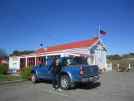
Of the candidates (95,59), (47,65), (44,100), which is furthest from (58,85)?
(95,59)

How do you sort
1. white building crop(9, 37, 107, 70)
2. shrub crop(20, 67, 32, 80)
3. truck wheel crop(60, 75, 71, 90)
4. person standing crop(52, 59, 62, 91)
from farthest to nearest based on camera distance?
white building crop(9, 37, 107, 70)
shrub crop(20, 67, 32, 80)
person standing crop(52, 59, 62, 91)
truck wheel crop(60, 75, 71, 90)

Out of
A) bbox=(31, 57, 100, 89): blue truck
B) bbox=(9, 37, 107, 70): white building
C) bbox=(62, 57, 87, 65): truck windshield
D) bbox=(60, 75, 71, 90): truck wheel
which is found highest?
bbox=(9, 37, 107, 70): white building

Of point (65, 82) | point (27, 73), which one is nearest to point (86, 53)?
point (27, 73)

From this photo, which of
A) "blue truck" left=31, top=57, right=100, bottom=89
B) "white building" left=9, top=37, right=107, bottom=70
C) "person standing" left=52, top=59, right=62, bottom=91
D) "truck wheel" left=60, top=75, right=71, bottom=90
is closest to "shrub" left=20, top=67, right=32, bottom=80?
"blue truck" left=31, top=57, right=100, bottom=89

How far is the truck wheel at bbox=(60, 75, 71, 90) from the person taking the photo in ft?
45.2

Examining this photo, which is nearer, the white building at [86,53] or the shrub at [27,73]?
the shrub at [27,73]

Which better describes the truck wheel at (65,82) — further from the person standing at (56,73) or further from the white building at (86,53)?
the white building at (86,53)

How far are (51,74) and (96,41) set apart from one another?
1978 centimetres

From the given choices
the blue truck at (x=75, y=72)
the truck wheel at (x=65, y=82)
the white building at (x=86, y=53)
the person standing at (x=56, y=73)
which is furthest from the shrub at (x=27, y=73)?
the white building at (x=86, y=53)

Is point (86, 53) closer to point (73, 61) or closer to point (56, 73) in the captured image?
point (73, 61)

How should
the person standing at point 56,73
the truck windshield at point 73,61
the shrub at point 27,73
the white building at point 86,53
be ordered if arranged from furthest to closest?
the white building at point 86,53 < the shrub at point 27,73 < the truck windshield at point 73,61 < the person standing at point 56,73

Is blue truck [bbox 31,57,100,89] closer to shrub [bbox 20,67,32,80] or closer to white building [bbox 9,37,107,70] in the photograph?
shrub [bbox 20,67,32,80]

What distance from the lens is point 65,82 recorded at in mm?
13961

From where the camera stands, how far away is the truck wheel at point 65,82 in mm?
13791
